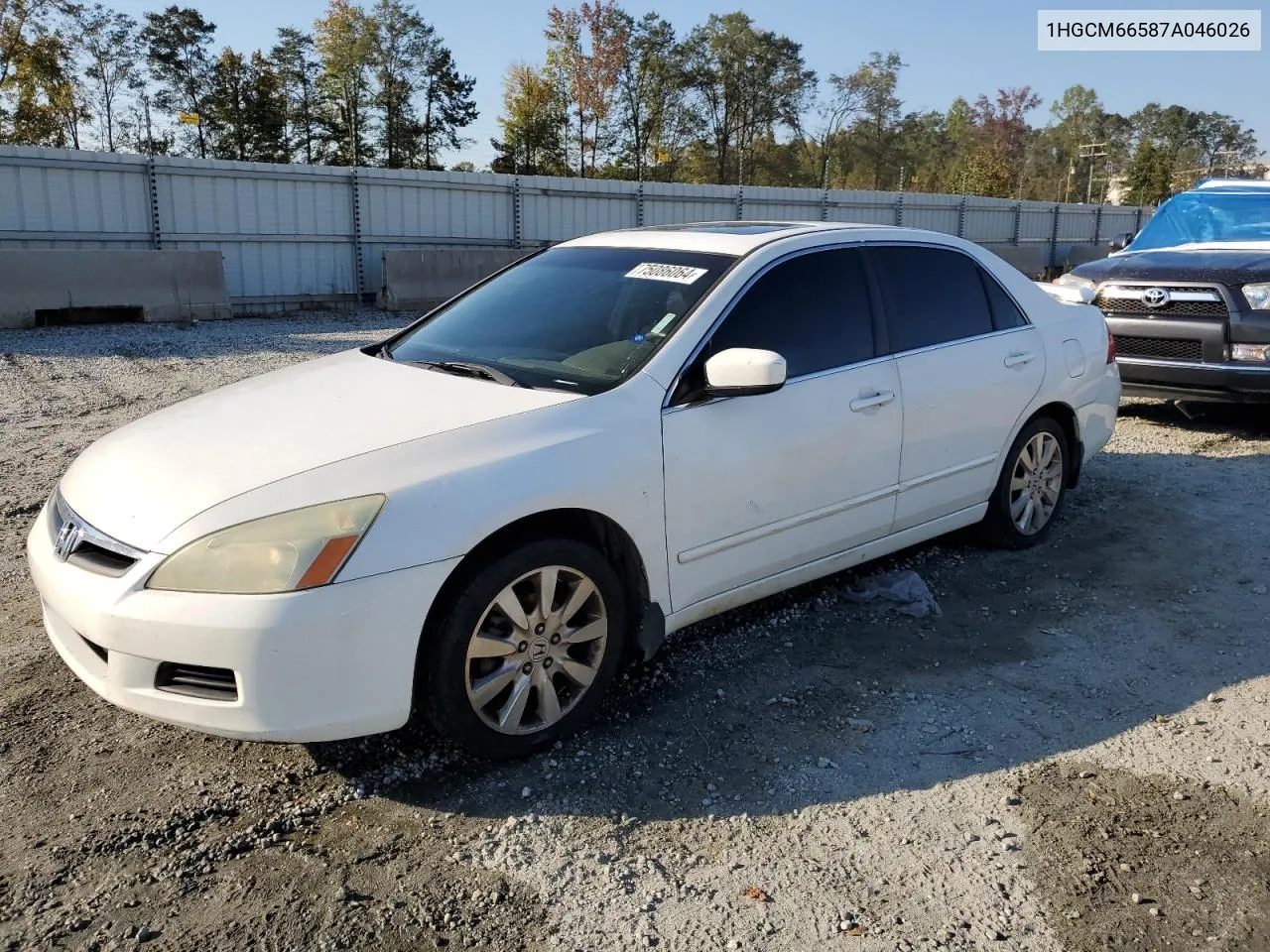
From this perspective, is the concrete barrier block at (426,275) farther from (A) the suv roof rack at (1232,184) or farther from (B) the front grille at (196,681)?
(B) the front grille at (196,681)

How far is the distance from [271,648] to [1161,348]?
286 inches

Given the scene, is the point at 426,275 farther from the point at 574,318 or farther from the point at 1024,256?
the point at 1024,256

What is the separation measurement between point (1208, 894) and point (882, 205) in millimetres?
23003

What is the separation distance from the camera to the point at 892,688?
12.3 feet

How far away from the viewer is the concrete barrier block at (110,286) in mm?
11969

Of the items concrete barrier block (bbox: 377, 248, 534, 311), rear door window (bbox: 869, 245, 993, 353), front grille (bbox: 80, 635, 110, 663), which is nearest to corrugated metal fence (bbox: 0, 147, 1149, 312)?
concrete barrier block (bbox: 377, 248, 534, 311)

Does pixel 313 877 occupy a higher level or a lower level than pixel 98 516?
lower

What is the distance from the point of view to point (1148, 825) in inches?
115

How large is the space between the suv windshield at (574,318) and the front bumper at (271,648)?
1067mm

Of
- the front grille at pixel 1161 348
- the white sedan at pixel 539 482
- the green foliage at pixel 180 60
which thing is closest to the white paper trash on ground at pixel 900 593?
the white sedan at pixel 539 482

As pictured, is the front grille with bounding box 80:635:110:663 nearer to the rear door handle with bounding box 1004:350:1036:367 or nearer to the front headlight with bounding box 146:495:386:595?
the front headlight with bounding box 146:495:386:595

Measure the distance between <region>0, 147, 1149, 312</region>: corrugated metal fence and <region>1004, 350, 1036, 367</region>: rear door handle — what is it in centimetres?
1304

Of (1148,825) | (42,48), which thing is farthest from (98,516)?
(42,48)

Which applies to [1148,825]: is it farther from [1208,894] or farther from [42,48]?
[42,48]
